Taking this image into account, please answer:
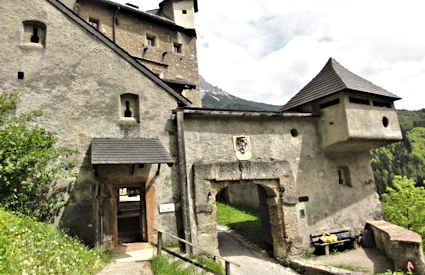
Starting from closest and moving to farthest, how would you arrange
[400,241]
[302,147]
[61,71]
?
[61,71]
[400,241]
[302,147]

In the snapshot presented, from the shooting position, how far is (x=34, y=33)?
8383mm

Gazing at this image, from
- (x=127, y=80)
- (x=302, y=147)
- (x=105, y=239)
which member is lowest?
(x=105, y=239)

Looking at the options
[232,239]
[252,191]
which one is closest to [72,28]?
[232,239]

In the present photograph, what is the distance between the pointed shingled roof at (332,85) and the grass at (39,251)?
31.9 feet

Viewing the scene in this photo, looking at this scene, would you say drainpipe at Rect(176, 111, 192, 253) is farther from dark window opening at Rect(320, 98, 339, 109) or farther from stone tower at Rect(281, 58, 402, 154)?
dark window opening at Rect(320, 98, 339, 109)

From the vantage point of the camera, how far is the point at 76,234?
7.50 metres

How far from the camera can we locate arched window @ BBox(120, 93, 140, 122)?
8898 millimetres

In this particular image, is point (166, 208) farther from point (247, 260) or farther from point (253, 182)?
point (247, 260)

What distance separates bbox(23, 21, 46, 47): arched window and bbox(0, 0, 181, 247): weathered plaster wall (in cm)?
16

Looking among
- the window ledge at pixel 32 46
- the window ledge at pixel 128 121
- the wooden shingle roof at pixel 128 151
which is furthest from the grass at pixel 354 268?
the window ledge at pixel 32 46

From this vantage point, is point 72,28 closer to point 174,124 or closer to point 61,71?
point 61,71

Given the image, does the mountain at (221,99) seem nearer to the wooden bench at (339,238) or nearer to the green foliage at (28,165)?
the wooden bench at (339,238)

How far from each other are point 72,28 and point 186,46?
12.4 metres

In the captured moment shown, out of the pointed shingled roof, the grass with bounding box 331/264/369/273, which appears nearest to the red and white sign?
the grass with bounding box 331/264/369/273
